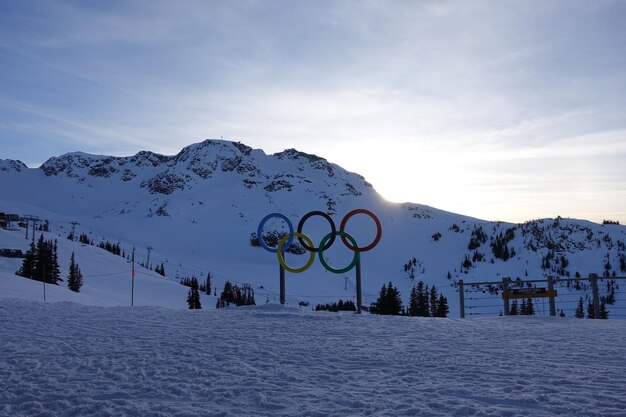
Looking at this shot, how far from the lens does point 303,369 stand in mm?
9406

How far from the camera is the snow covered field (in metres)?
7.09

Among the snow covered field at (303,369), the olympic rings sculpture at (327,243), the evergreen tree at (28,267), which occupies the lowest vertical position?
the snow covered field at (303,369)

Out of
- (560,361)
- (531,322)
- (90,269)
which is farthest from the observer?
(90,269)

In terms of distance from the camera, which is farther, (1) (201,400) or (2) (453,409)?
(1) (201,400)

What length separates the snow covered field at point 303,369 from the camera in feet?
23.3

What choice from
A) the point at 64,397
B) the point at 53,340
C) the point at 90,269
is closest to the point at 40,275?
the point at 90,269

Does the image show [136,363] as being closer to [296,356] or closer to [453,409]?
[296,356]

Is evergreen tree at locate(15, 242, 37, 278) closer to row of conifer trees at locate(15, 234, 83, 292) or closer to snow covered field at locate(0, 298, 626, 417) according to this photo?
row of conifer trees at locate(15, 234, 83, 292)

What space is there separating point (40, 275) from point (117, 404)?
74.7m

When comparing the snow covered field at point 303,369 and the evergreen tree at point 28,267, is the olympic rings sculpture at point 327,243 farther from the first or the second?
the evergreen tree at point 28,267

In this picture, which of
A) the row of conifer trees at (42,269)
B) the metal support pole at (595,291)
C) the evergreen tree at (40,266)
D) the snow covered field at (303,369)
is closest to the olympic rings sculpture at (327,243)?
the snow covered field at (303,369)

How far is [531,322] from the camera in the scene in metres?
17.9

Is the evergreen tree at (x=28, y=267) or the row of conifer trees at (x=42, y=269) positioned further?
the evergreen tree at (x=28, y=267)

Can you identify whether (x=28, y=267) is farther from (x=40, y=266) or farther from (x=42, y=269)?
(x=42, y=269)
